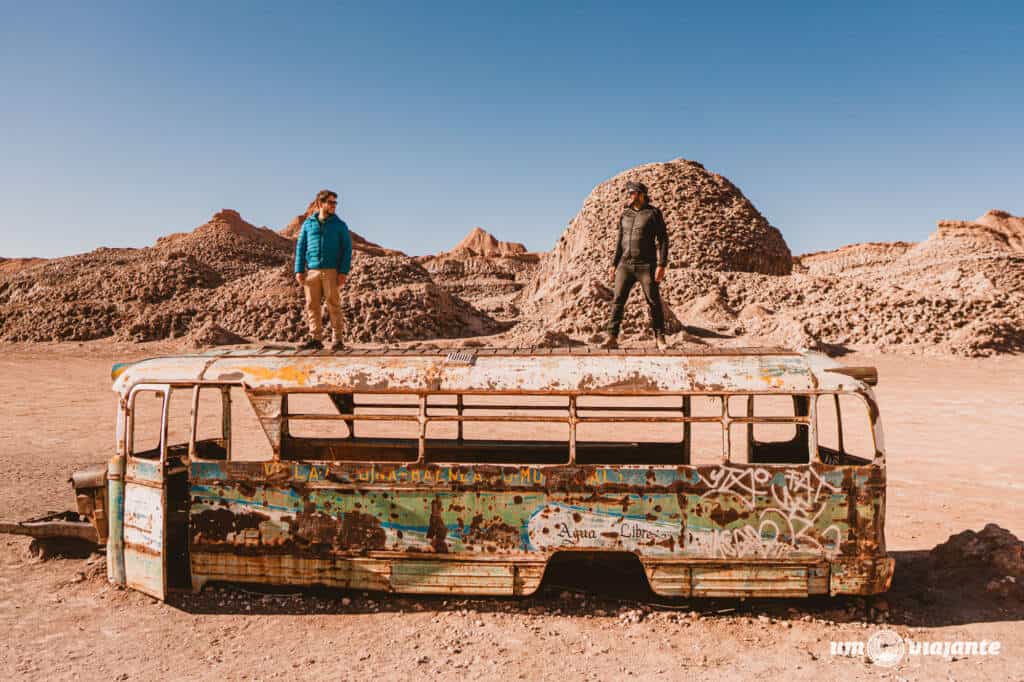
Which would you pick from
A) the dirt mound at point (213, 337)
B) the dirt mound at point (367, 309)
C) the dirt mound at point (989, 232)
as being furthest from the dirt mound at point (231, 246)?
the dirt mound at point (989, 232)

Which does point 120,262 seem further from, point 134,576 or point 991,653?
point 991,653

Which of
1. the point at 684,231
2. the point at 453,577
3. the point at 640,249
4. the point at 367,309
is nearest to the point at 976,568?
the point at 640,249

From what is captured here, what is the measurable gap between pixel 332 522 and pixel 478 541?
1121mm

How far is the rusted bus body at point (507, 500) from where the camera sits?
5.20 metres

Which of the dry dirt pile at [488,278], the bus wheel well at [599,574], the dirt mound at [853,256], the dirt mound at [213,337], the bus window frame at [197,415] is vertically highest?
the dirt mound at [853,256]

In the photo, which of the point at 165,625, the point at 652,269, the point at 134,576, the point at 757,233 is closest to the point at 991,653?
the point at 652,269

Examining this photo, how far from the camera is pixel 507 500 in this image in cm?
535

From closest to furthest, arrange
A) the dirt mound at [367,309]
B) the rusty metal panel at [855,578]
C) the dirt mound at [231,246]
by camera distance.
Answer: the rusty metal panel at [855,578], the dirt mound at [367,309], the dirt mound at [231,246]

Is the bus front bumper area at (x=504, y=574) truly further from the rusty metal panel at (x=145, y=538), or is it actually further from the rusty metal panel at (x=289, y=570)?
the rusty metal panel at (x=145, y=538)

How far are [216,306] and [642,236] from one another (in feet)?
104

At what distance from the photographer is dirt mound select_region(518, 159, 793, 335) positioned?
150ft

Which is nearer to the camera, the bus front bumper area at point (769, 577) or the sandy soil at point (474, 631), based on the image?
the sandy soil at point (474, 631)

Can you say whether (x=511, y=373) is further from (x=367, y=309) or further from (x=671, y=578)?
(x=367, y=309)

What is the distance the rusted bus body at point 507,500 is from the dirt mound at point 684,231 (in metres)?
34.8
